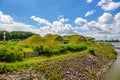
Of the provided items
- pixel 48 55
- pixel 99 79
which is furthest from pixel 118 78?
pixel 48 55

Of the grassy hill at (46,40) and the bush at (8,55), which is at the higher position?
the grassy hill at (46,40)

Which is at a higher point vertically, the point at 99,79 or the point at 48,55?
the point at 48,55

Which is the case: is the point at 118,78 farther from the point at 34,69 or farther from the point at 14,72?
the point at 14,72

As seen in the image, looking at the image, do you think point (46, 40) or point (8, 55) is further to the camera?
point (46, 40)

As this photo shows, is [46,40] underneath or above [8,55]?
above

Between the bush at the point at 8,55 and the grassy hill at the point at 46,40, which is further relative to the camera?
the grassy hill at the point at 46,40

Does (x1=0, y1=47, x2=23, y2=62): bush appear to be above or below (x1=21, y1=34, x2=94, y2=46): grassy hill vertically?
below

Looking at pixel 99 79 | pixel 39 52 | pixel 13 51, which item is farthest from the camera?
pixel 39 52

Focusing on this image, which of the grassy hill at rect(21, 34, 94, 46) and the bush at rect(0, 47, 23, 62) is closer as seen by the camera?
the bush at rect(0, 47, 23, 62)

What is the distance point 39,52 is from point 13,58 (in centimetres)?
1035

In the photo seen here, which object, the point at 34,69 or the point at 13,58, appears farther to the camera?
the point at 13,58

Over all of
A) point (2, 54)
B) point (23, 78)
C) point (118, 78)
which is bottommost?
point (118, 78)

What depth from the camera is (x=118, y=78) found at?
32.0 m

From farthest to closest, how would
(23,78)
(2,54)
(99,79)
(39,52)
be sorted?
(39,52) → (99,79) → (2,54) → (23,78)
